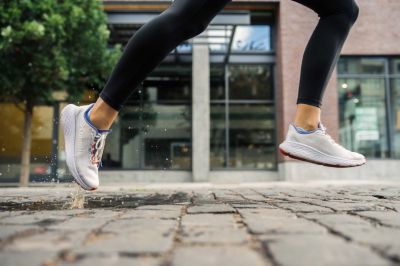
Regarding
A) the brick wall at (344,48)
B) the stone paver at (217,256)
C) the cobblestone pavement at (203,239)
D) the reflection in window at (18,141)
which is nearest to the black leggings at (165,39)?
Answer: the cobblestone pavement at (203,239)

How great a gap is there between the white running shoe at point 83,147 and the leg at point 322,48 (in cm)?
117

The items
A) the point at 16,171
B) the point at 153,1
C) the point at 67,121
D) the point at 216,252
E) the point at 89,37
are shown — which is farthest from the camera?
the point at 16,171

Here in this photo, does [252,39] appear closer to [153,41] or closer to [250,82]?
[250,82]

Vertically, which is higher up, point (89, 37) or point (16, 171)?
point (89, 37)

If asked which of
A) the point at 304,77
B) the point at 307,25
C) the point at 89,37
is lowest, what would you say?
the point at 304,77

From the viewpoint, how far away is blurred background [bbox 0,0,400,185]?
11992mm

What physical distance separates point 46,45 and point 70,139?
7.03 meters

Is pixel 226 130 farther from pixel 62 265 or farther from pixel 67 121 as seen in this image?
pixel 62 265

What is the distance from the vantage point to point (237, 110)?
12445mm

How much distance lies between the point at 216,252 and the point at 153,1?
1082cm

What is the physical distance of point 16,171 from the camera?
12.1 m

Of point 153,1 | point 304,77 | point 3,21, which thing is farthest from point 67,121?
point 153,1

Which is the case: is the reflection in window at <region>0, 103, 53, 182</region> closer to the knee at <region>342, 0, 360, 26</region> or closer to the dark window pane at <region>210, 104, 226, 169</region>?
the dark window pane at <region>210, 104, 226, 169</region>

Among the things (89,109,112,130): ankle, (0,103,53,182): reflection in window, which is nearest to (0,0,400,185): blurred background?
(0,103,53,182): reflection in window
